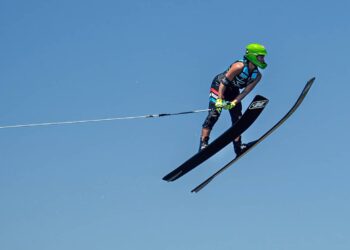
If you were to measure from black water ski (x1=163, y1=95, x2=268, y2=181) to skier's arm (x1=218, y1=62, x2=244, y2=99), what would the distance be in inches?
35.9

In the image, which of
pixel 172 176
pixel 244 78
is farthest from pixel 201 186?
→ pixel 244 78

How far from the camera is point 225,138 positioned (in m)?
17.9

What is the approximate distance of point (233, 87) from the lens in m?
17.8

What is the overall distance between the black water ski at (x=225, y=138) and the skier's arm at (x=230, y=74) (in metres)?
0.91

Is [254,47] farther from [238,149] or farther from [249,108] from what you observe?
[238,149]

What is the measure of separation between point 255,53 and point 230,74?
0.90m

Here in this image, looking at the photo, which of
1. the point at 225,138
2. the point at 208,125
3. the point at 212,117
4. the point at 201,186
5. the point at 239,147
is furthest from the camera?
the point at 201,186

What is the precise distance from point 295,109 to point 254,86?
5.41 ft

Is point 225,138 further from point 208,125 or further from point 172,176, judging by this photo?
point 172,176

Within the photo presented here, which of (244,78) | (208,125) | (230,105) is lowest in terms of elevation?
(208,125)

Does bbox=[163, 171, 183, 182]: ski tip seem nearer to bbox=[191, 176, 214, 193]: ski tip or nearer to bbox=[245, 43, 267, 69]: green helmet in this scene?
bbox=[191, 176, 214, 193]: ski tip

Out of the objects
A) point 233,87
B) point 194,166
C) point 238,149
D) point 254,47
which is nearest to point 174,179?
point 194,166

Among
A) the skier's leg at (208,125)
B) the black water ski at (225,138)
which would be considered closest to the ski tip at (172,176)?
the black water ski at (225,138)

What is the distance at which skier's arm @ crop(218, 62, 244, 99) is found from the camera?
57.0 feet
